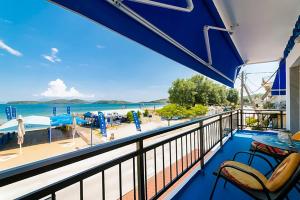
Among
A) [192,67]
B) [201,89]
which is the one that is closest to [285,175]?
[192,67]

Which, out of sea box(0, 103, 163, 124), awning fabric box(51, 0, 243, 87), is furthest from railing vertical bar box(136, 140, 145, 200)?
sea box(0, 103, 163, 124)

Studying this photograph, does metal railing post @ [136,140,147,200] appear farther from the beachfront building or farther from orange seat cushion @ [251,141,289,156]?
orange seat cushion @ [251,141,289,156]

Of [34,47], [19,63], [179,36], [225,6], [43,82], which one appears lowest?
[179,36]

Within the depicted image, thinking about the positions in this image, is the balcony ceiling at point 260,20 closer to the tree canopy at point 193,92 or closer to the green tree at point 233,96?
the tree canopy at point 193,92

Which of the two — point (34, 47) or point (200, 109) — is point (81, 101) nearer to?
point (34, 47)

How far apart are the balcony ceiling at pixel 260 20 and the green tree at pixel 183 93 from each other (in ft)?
90.8

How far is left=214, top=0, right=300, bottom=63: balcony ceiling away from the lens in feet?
7.66

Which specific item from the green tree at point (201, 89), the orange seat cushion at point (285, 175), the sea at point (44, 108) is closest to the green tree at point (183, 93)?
the green tree at point (201, 89)

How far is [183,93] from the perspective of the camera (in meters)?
32.2

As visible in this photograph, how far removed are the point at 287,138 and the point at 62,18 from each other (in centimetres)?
4535

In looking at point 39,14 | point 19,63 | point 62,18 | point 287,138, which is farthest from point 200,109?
point 19,63

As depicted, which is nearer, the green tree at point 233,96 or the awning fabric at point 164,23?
the awning fabric at point 164,23

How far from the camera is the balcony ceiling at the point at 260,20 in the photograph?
92.0 inches

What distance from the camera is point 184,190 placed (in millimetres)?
2324
